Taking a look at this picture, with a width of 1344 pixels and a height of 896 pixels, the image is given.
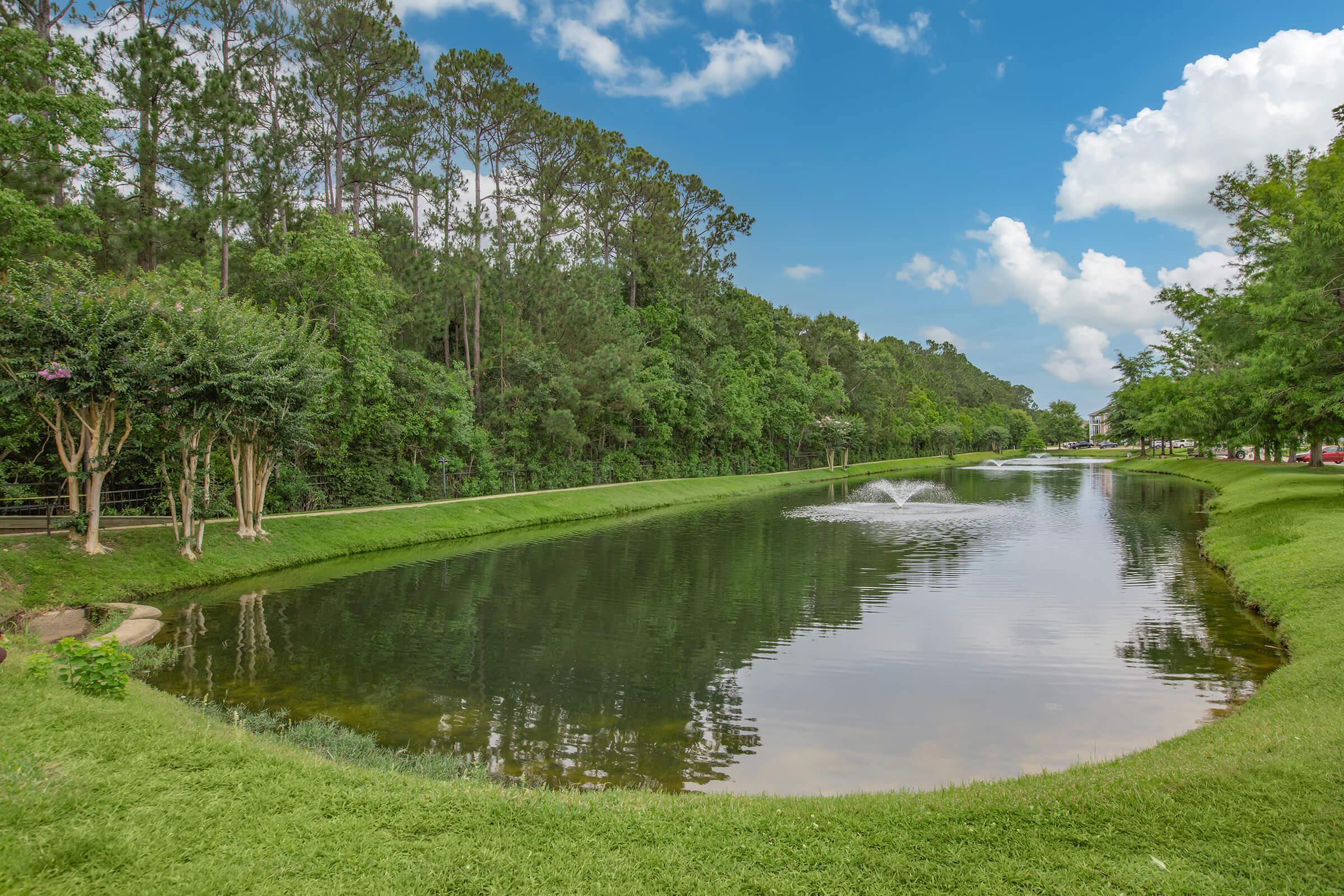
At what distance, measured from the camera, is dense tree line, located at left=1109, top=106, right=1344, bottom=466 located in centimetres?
1877

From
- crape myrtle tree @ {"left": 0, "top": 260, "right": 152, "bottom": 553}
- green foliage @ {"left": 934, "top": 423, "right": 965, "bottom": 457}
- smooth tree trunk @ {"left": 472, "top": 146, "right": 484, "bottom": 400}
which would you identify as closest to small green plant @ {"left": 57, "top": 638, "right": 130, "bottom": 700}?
crape myrtle tree @ {"left": 0, "top": 260, "right": 152, "bottom": 553}

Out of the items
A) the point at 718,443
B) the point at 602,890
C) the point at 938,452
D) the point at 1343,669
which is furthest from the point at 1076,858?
the point at 938,452

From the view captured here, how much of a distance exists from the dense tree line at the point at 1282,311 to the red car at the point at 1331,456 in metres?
12.7

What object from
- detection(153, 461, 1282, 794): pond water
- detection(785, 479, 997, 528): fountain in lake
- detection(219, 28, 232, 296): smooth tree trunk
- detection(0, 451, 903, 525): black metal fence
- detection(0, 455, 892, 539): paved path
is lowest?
detection(153, 461, 1282, 794): pond water

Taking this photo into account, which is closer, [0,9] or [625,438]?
[0,9]

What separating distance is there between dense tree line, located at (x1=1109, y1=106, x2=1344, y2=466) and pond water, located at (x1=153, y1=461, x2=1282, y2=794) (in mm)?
5741

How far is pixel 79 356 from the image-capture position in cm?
1538

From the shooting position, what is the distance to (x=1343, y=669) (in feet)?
27.9

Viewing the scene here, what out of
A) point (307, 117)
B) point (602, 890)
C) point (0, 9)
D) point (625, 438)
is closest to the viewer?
point (602, 890)

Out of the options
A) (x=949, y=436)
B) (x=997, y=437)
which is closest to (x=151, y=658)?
(x=949, y=436)

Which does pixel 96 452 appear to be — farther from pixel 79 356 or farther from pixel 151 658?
pixel 151 658

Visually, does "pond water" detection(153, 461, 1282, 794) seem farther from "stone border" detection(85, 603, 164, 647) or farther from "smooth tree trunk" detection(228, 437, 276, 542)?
"smooth tree trunk" detection(228, 437, 276, 542)

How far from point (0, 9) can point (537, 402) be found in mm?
23929

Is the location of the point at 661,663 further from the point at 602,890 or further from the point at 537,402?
the point at 537,402
